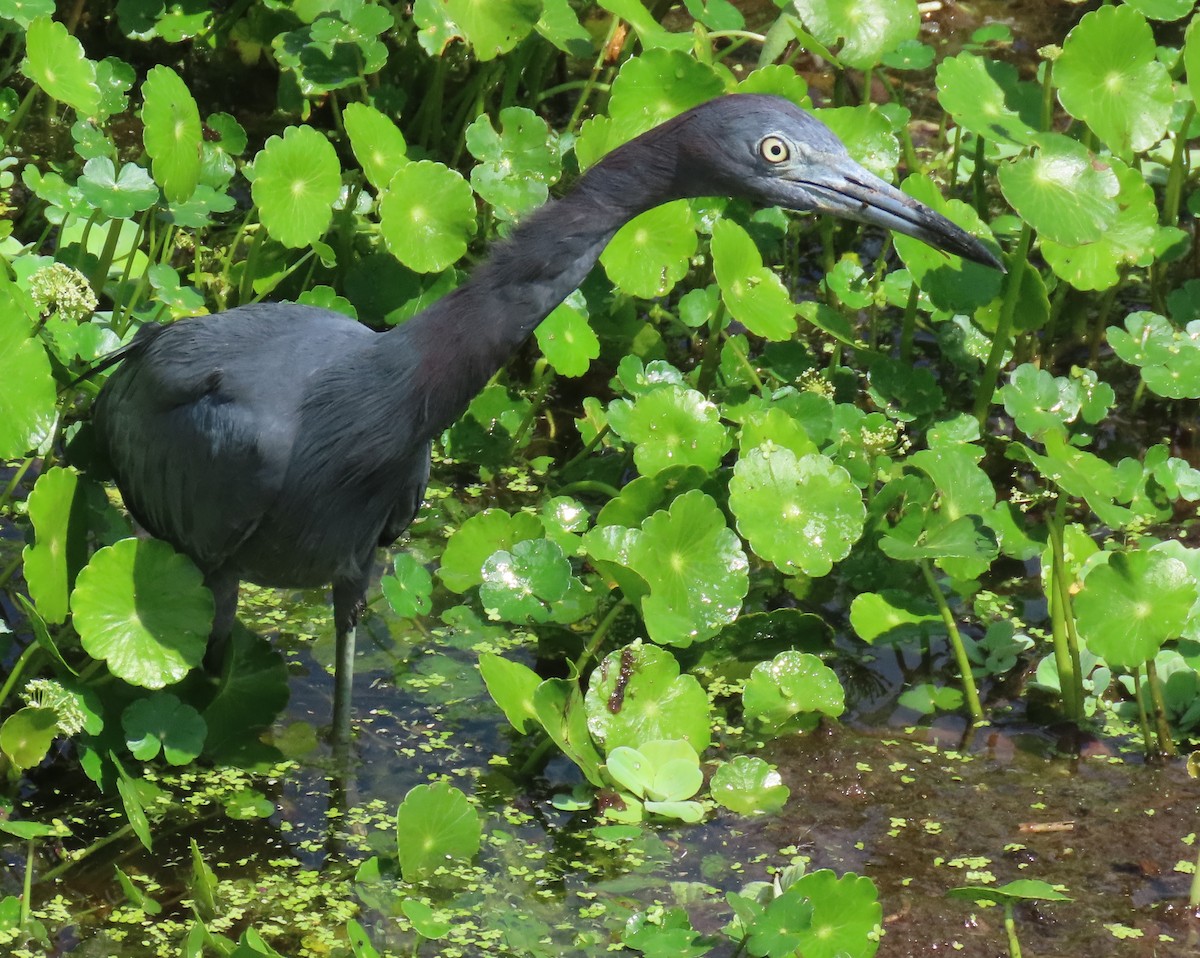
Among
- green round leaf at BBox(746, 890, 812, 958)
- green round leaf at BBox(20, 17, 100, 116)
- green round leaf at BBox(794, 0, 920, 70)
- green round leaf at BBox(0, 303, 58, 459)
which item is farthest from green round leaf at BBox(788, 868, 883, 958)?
green round leaf at BBox(20, 17, 100, 116)

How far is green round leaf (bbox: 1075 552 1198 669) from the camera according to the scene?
3.75 metres

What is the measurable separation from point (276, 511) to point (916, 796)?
1739 mm

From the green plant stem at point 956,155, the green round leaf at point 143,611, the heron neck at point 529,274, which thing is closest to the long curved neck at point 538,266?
the heron neck at point 529,274

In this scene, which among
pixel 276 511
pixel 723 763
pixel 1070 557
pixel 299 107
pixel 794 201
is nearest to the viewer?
pixel 794 201

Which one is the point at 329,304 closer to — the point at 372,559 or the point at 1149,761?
the point at 372,559

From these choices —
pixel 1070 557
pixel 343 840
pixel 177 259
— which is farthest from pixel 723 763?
pixel 177 259

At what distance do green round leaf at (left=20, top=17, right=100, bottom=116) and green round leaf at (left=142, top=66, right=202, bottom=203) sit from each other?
21 cm

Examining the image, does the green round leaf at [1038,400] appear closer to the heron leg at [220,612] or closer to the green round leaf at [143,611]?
the heron leg at [220,612]

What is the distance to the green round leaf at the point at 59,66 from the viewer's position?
13.2 feet

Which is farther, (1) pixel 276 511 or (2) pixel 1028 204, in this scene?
(2) pixel 1028 204

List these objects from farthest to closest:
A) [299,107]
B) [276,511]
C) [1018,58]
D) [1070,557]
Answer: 1. [1018,58]
2. [299,107]
3. [1070,557]
4. [276,511]

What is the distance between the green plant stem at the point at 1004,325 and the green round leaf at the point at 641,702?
1.59 m

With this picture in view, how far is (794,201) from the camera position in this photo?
3.36 m

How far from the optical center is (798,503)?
13.3 feet
